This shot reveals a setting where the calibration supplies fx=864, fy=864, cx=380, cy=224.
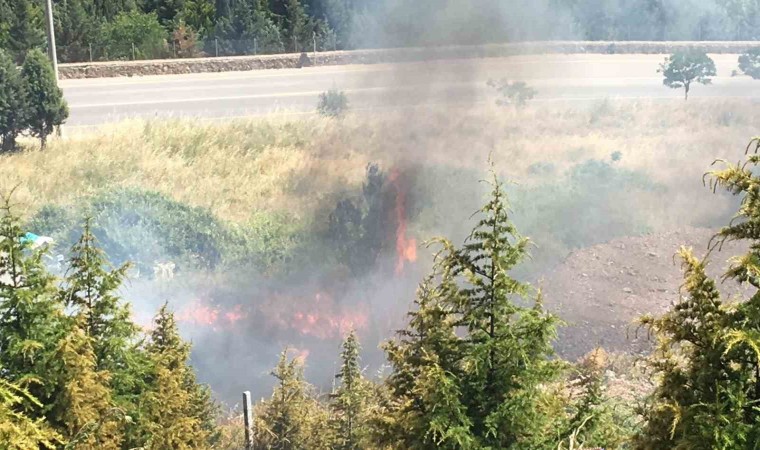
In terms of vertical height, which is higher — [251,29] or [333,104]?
[251,29]

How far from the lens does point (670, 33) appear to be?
2508cm

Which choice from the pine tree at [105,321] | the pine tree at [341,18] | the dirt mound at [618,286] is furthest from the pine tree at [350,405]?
the pine tree at [341,18]

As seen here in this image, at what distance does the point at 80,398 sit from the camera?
21.5 ft

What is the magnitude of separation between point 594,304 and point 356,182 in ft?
21.2

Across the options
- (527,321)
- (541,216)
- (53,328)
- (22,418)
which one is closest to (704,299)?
(527,321)

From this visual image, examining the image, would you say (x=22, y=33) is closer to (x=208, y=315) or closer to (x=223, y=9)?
(x=223, y=9)

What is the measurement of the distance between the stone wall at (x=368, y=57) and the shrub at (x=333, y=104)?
963 millimetres

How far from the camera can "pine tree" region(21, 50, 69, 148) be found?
2134cm

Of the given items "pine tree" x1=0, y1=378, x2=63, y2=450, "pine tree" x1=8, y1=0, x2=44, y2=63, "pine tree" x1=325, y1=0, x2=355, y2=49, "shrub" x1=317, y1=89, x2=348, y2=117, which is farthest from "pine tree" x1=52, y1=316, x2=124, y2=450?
"pine tree" x1=8, y1=0, x2=44, y2=63

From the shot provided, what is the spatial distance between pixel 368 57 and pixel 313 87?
18.3ft

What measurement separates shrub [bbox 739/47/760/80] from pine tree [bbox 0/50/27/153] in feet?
64.9

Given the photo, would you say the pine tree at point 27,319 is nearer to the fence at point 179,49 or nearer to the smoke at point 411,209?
the smoke at point 411,209

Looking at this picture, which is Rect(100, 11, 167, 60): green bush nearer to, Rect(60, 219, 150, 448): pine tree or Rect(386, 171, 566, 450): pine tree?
Rect(60, 219, 150, 448): pine tree

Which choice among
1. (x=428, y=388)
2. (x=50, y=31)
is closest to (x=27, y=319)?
(x=428, y=388)
